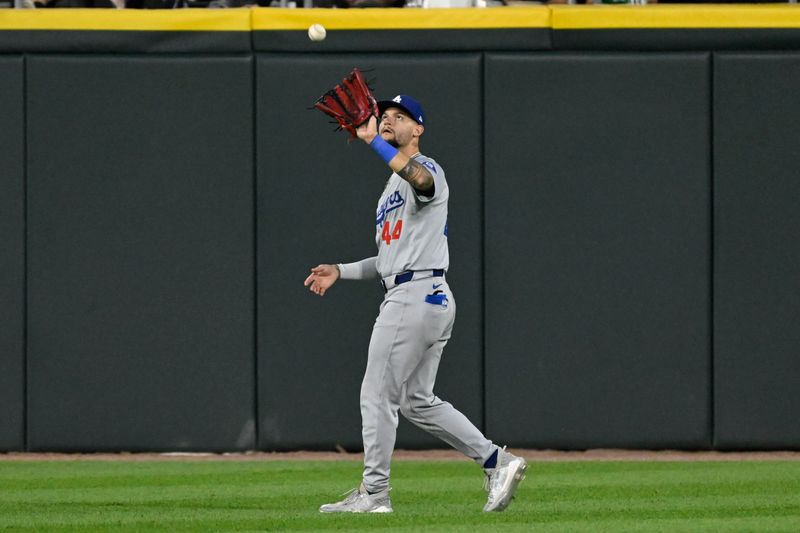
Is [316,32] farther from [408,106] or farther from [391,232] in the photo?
[391,232]

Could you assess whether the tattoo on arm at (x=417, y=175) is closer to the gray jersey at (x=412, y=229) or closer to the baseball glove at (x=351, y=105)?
the gray jersey at (x=412, y=229)

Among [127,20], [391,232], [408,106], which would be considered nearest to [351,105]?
[408,106]

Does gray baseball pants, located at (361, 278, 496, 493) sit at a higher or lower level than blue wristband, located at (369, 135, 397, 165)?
lower

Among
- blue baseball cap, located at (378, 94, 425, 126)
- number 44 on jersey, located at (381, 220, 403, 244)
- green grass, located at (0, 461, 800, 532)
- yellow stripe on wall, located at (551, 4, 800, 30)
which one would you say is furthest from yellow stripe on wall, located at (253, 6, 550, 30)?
number 44 on jersey, located at (381, 220, 403, 244)

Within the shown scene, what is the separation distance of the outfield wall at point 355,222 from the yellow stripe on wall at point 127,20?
0.05ft

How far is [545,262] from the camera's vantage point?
10.8m

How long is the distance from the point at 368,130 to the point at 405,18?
4121mm

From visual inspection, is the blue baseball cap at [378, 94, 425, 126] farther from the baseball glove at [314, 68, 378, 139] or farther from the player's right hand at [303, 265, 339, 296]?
the player's right hand at [303, 265, 339, 296]

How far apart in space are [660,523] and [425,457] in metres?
3.95

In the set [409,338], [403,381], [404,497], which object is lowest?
[404,497]

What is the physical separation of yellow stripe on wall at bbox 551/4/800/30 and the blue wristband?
425 centimetres

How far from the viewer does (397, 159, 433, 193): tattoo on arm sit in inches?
268

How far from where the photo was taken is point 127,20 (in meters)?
10.8

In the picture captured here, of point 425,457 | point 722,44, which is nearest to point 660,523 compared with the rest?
point 425,457
